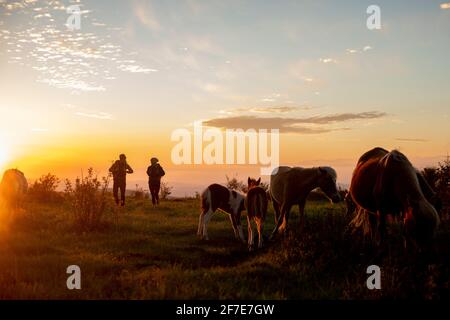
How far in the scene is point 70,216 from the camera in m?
16.9

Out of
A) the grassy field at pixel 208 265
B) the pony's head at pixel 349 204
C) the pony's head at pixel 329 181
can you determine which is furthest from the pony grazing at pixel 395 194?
the pony's head at pixel 349 204

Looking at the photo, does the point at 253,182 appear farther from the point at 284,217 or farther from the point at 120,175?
the point at 120,175

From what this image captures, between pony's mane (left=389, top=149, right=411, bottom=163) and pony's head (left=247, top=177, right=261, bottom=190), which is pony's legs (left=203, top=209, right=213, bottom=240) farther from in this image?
pony's mane (left=389, top=149, right=411, bottom=163)

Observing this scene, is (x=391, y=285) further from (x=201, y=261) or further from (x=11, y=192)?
(x=11, y=192)

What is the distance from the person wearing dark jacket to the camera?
24.3m

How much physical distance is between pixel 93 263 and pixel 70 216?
7.93 meters

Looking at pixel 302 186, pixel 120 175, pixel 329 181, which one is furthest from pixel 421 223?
pixel 120 175

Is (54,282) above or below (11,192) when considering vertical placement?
below

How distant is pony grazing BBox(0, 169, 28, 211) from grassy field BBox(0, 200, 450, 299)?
272 cm

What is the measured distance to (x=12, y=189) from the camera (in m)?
17.6

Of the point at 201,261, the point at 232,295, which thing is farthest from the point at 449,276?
the point at 201,261

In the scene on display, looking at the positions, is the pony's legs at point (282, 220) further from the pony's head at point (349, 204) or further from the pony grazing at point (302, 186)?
the pony's head at point (349, 204)

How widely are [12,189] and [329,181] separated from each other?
1245cm
